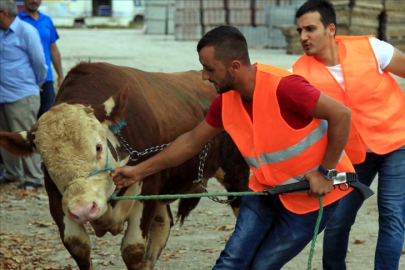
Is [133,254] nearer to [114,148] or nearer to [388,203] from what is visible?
[114,148]

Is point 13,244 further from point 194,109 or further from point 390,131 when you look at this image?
point 390,131

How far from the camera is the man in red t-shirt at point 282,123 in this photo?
3.76 metres

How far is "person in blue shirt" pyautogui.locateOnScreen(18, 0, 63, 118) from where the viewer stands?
9.66 metres

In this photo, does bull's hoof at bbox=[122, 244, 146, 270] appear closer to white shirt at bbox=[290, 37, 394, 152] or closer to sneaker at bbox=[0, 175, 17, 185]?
white shirt at bbox=[290, 37, 394, 152]

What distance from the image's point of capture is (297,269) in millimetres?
5961

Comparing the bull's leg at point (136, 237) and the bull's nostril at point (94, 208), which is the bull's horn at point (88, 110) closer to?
the bull's nostril at point (94, 208)

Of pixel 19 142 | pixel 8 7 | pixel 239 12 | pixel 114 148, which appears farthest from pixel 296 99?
pixel 239 12

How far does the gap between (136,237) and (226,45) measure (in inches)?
80.9

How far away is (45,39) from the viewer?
990cm

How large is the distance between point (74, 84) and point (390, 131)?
2.17 meters

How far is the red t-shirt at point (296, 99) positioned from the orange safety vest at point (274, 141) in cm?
4

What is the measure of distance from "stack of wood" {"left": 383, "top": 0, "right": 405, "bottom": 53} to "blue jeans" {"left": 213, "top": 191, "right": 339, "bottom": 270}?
1482 centimetres

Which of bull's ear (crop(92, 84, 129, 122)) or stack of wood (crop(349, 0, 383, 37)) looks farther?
stack of wood (crop(349, 0, 383, 37))

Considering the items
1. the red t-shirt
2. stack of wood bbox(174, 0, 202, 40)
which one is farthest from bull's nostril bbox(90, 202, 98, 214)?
stack of wood bbox(174, 0, 202, 40)
